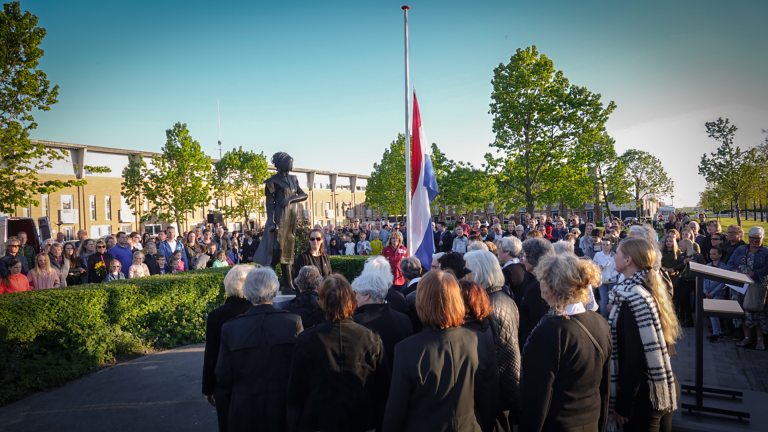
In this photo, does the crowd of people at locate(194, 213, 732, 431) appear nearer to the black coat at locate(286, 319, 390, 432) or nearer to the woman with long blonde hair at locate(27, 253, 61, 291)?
the black coat at locate(286, 319, 390, 432)

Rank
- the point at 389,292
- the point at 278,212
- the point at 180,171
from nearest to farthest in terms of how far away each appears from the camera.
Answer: the point at 389,292 < the point at 278,212 < the point at 180,171

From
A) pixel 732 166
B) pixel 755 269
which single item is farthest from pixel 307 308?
pixel 732 166

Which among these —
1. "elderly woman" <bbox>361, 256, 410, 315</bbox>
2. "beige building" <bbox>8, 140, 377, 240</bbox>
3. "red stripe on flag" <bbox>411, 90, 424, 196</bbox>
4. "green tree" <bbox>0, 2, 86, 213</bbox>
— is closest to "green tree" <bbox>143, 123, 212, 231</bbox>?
"beige building" <bbox>8, 140, 377, 240</bbox>

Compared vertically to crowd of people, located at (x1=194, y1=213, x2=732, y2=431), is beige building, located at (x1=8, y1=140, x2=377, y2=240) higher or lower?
higher

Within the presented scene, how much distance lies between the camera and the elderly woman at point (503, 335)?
2.96 meters

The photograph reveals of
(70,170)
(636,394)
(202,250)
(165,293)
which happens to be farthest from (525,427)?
(70,170)

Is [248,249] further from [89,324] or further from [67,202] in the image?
[67,202]

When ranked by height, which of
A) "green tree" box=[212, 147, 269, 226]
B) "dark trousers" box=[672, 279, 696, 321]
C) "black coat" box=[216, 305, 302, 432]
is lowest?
"dark trousers" box=[672, 279, 696, 321]

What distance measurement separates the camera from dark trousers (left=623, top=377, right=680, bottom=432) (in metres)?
3.19

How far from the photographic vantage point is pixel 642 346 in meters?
3.07

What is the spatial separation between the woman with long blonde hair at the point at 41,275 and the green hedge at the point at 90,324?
165cm

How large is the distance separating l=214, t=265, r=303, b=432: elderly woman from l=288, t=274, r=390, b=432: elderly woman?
1.10 feet

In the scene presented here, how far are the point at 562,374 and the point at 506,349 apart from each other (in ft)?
1.77

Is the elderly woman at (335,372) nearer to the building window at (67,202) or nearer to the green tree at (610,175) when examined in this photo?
the green tree at (610,175)
